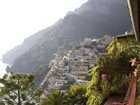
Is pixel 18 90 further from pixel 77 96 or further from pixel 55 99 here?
pixel 77 96

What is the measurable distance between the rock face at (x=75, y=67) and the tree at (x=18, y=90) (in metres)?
66.2

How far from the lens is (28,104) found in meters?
33.8

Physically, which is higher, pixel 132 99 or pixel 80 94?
pixel 132 99

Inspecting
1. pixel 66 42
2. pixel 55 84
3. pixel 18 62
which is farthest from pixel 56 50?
pixel 55 84

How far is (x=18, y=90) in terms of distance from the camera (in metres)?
34.9

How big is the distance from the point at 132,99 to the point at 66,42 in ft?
579

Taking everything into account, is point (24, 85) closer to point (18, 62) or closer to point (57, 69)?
point (57, 69)

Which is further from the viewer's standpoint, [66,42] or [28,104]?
[66,42]

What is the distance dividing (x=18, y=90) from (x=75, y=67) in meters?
91.2

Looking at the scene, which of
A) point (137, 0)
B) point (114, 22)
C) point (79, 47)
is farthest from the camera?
point (114, 22)

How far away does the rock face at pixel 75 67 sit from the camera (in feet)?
361

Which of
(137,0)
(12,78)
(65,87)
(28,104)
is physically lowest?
(65,87)

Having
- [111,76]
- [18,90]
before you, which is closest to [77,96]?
[18,90]

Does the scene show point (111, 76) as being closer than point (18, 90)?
Yes
